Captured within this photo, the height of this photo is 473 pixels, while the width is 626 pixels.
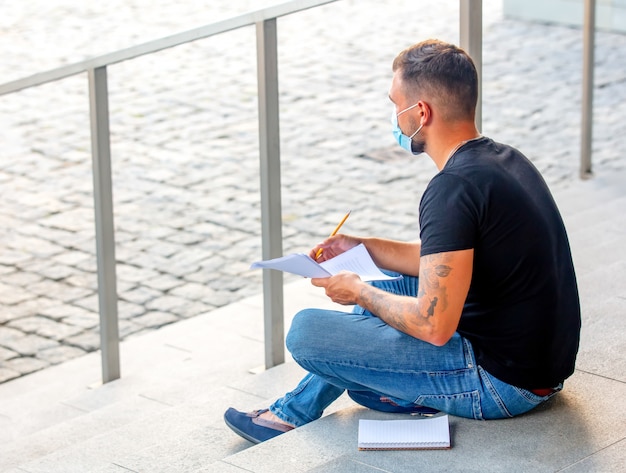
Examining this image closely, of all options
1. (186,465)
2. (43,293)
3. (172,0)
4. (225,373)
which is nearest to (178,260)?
(43,293)

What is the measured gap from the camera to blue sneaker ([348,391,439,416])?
3125mm

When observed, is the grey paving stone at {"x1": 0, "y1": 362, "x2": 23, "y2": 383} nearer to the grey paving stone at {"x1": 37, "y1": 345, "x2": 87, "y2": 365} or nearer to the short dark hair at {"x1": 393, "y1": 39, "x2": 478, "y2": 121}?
the grey paving stone at {"x1": 37, "y1": 345, "x2": 87, "y2": 365}

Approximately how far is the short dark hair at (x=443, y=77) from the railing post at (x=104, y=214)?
4.90 ft

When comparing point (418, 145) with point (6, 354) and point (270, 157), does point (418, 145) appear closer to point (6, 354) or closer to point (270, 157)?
point (270, 157)

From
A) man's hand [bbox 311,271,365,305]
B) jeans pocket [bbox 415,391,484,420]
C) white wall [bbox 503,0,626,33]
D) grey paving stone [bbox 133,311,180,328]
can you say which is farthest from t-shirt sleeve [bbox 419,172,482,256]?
white wall [bbox 503,0,626,33]


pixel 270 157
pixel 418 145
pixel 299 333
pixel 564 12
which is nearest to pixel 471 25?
pixel 270 157

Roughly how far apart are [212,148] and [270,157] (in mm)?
3898

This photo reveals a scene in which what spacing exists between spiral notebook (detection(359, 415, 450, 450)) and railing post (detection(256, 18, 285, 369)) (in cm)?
108

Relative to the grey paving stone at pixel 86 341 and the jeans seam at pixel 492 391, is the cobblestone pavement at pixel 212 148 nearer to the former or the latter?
the grey paving stone at pixel 86 341

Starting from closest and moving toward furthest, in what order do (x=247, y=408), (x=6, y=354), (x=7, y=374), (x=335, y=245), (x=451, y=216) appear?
(x=451, y=216), (x=335, y=245), (x=247, y=408), (x=7, y=374), (x=6, y=354)

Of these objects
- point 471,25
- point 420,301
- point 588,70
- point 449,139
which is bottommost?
point 588,70

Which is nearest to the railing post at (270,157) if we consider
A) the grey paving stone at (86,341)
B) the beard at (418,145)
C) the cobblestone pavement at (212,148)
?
the cobblestone pavement at (212,148)

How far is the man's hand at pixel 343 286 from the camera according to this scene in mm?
3008

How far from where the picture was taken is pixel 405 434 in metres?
2.96
